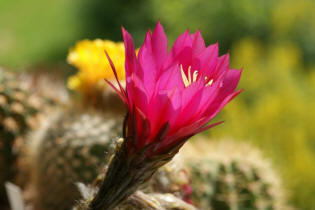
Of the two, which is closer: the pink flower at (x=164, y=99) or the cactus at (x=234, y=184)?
the pink flower at (x=164, y=99)

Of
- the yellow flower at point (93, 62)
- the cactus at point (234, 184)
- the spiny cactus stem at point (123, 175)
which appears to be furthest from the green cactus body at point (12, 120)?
the spiny cactus stem at point (123, 175)

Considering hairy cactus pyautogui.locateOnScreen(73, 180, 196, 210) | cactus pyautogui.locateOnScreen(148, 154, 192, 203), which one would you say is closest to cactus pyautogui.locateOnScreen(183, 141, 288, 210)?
cactus pyautogui.locateOnScreen(148, 154, 192, 203)

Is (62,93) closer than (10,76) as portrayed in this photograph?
No

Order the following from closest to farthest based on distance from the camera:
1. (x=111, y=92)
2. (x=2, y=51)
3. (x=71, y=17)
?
(x=111, y=92) → (x=2, y=51) → (x=71, y=17)

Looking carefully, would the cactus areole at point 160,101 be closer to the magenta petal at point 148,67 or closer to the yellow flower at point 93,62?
the magenta petal at point 148,67

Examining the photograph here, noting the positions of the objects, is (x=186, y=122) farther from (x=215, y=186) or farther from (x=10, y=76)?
(x=10, y=76)

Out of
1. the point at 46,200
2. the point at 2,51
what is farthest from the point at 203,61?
the point at 2,51

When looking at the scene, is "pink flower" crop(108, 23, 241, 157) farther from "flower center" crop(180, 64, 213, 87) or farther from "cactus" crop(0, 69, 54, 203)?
"cactus" crop(0, 69, 54, 203)
